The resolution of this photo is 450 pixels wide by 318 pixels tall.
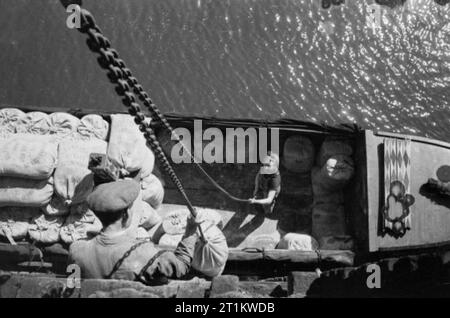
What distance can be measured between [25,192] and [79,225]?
0.94m

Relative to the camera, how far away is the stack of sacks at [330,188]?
854 centimetres

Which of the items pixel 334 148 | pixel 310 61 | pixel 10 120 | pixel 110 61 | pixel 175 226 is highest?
pixel 310 61

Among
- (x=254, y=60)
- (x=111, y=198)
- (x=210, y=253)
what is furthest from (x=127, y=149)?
(x=254, y=60)

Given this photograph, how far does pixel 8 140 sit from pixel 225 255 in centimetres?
381

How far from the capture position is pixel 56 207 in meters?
8.32

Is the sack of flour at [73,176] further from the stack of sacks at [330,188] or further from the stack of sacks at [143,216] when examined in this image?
the stack of sacks at [330,188]

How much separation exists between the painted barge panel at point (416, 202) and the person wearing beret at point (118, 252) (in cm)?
313

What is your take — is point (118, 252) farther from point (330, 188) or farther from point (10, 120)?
point (330, 188)

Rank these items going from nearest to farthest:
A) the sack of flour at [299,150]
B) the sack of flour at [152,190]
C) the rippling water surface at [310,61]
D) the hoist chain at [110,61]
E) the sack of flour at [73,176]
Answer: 1. the hoist chain at [110,61]
2. the sack of flour at [73,176]
3. the sack of flour at [152,190]
4. the sack of flour at [299,150]
5. the rippling water surface at [310,61]

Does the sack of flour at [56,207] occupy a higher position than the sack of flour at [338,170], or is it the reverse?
the sack of flour at [338,170]

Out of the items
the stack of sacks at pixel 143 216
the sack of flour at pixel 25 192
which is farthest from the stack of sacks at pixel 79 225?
the stack of sacks at pixel 143 216

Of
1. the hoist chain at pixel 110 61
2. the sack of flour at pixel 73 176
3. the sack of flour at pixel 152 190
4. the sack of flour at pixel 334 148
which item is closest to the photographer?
the hoist chain at pixel 110 61

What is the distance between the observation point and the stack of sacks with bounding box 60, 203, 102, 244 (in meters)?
8.12

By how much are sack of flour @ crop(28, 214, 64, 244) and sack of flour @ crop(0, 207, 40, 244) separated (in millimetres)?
92
